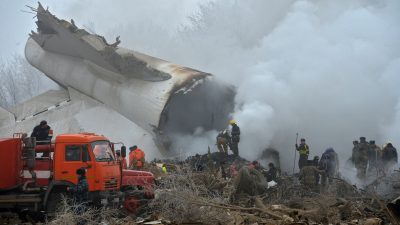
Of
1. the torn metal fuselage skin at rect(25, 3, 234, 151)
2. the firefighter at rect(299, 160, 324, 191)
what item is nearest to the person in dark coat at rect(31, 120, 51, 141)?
the torn metal fuselage skin at rect(25, 3, 234, 151)

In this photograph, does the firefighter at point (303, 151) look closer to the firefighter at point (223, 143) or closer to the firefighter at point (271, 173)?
the firefighter at point (271, 173)

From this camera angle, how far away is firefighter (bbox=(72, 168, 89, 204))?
1016cm

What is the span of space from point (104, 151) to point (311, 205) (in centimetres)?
415

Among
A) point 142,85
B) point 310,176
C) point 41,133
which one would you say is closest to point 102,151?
point 41,133

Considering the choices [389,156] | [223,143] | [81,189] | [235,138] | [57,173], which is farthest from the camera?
[223,143]

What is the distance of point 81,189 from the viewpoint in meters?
10.2

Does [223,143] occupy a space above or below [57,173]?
above

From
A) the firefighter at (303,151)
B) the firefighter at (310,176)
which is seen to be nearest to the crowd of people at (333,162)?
the firefighter at (303,151)

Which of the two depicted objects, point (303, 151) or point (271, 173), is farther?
point (303, 151)

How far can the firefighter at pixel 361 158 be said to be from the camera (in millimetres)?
15328

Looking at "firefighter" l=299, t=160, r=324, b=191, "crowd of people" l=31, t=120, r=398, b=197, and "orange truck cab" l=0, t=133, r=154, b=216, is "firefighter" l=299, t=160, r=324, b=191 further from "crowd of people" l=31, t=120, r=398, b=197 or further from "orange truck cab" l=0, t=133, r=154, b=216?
"orange truck cab" l=0, t=133, r=154, b=216

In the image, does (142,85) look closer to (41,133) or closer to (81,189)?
(41,133)

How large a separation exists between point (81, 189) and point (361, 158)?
8510 mm

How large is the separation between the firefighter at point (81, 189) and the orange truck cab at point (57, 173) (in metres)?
0.19
